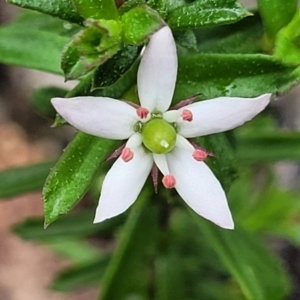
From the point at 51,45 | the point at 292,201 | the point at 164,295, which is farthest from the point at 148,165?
the point at 292,201

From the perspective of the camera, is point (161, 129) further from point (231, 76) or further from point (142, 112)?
point (231, 76)

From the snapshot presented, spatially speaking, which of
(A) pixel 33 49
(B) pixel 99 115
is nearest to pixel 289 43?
(B) pixel 99 115

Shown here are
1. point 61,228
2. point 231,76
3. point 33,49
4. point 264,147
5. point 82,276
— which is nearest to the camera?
point 231,76

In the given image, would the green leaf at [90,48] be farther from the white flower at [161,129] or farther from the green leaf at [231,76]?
the green leaf at [231,76]

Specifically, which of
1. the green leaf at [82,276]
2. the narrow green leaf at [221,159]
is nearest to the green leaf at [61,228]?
the green leaf at [82,276]

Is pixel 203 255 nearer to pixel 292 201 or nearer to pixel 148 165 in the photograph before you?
pixel 292 201

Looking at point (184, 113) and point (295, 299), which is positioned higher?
point (184, 113)
